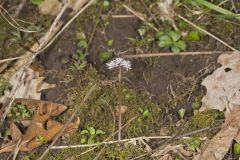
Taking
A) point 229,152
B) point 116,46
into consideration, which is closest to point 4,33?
point 116,46

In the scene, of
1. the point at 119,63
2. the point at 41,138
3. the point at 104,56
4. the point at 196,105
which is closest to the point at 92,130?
the point at 41,138

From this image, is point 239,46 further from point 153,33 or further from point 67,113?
point 67,113

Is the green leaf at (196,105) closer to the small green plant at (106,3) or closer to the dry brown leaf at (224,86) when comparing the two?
the dry brown leaf at (224,86)

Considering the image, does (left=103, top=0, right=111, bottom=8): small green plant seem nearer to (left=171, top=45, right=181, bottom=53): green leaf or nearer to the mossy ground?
the mossy ground

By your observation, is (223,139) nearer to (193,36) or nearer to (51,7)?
(193,36)

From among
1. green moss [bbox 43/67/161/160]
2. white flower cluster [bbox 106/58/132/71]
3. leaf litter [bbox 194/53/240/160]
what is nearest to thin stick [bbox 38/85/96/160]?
green moss [bbox 43/67/161/160]
